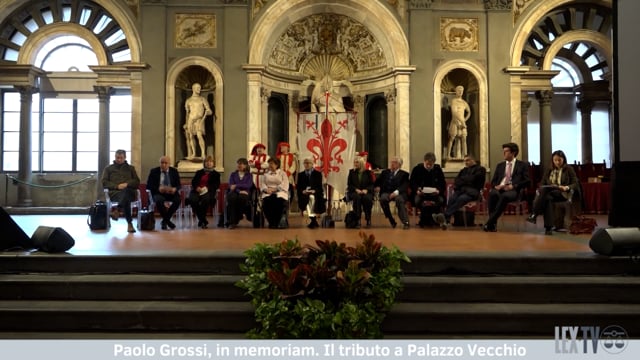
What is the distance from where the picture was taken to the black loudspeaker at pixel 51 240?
4281 millimetres

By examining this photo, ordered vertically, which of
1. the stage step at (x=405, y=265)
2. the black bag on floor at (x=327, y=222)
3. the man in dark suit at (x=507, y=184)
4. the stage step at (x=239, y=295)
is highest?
the man in dark suit at (x=507, y=184)

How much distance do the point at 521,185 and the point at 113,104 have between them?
35.1 ft

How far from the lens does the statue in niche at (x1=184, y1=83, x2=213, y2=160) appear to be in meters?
10.2

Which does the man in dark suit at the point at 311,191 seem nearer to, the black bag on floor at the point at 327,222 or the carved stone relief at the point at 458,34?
the black bag on floor at the point at 327,222

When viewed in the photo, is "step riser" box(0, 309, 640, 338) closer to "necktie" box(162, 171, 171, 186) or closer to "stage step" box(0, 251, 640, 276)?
"stage step" box(0, 251, 640, 276)

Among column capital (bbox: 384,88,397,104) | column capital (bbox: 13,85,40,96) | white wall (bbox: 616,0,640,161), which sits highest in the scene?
column capital (bbox: 13,85,40,96)

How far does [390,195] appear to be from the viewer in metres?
7.51

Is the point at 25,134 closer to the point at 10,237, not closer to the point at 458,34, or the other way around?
the point at 10,237

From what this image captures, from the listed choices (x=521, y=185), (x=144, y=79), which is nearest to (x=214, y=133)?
(x=144, y=79)

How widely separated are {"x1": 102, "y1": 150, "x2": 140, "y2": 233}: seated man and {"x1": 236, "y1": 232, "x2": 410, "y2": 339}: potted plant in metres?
4.23

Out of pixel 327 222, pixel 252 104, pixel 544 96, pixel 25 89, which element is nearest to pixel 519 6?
pixel 544 96

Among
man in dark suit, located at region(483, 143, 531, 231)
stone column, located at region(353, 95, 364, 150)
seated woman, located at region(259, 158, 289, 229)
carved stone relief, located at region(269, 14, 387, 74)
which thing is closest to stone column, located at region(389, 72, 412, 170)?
carved stone relief, located at region(269, 14, 387, 74)

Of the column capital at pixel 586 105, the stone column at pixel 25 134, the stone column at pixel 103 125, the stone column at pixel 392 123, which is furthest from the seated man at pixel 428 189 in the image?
the stone column at pixel 25 134

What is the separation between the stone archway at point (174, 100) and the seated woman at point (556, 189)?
6.11 metres
